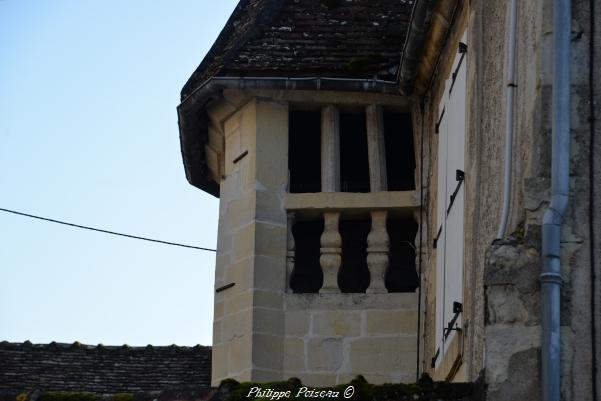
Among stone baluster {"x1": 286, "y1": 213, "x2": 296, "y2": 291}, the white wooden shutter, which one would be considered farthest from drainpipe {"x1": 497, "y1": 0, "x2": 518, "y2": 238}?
stone baluster {"x1": 286, "y1": 213, "x2": 296, "y2": 291}

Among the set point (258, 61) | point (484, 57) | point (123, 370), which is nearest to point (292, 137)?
point (258, 61)

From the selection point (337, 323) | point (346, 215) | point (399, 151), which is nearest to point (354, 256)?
point (346, 215)

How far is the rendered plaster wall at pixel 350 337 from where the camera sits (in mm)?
13789

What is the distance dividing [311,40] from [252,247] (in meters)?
1.78

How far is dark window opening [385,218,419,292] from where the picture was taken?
47.0ft

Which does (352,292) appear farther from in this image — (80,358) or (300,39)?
(80,358)

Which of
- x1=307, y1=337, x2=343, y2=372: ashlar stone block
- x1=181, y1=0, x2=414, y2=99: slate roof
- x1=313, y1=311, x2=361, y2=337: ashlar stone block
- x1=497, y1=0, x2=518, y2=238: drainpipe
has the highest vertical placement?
x1=181, y1=0, x2=414, y2=99: slate roof

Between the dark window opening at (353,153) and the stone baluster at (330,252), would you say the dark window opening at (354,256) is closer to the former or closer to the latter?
the stone baluster at (330,252)

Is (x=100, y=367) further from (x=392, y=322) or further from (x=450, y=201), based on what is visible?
(x=450, y=201)

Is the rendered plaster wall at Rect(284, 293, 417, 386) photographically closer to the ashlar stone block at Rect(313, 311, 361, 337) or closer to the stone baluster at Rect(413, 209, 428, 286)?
the ashlar stone block at Rect(313, 311, 361, 337)

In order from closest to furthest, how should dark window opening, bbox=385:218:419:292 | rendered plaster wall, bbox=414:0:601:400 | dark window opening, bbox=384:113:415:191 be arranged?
rendered plaster wall, bbox=414:0:601:400 < dark window opening, bbox=385:218:419:292 < dark window opening, bbox=384:113:415:191

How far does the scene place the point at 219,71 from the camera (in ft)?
47.5

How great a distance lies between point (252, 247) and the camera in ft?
46.6

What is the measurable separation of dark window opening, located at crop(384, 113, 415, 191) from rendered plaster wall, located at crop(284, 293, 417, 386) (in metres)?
1.14
